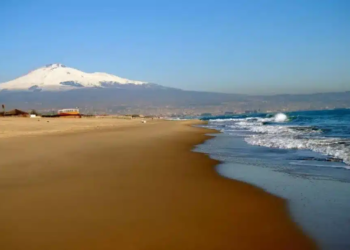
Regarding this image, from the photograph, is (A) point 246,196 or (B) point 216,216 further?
(A) point 246,196

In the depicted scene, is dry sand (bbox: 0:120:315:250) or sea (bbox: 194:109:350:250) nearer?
dry sand (bbox: 0:120:315:250)

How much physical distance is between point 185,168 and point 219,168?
0.93 meters

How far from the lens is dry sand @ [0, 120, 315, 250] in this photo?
4.80m

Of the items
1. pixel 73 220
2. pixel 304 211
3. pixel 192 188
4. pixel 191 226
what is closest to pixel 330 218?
pixel 304 211

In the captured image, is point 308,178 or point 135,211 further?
point 308,178

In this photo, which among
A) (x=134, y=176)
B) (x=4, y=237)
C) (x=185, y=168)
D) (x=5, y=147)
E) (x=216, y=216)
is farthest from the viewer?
(x=5, y=147)

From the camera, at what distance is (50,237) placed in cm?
490

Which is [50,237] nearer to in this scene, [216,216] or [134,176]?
[216,216]

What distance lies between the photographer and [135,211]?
19.9 ft

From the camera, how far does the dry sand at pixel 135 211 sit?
15.8 feet

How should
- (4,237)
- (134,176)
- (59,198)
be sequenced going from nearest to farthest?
(4,237) → (59,198) → (134,176)

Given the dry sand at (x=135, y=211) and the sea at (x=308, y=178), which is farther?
the sea at (x=308, y=178)

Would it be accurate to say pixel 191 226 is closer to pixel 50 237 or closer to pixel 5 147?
pixel 50 237

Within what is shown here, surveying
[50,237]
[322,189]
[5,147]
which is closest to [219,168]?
[322,189]
